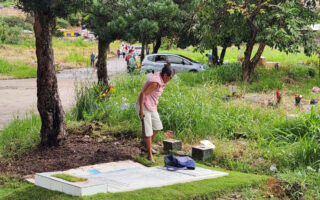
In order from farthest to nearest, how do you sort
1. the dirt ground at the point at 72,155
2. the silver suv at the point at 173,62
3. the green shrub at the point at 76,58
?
the green shrub at the point at 76,58, the silver suv at the point at 173,62, the dirt ground at the point at 72,155

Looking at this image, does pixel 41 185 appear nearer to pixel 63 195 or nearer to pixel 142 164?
pixel 63 195

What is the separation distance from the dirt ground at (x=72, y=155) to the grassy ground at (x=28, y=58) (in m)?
19.9

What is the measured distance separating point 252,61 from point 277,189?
430 inches

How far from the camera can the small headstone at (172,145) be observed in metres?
7.45

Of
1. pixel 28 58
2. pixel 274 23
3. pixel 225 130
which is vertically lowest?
pixel 225 130

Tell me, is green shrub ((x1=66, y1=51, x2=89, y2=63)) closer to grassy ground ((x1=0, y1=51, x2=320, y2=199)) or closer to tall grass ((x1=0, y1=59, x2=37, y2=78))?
tall grass ((x1=0, y1=59, x2=37, y2=78))

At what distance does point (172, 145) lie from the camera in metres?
7.44

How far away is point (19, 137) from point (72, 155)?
4.64 feet

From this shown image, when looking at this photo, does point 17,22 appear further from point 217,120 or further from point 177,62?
point 217,120

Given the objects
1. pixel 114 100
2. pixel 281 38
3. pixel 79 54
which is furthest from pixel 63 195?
pixel 79 54

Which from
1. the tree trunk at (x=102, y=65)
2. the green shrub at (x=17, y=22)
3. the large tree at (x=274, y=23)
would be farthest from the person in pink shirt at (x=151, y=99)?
the green shrub at (x=17, y=22)

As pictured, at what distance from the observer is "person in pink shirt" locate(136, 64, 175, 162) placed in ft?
21.6

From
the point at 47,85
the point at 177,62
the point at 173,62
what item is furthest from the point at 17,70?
the point at 47,85

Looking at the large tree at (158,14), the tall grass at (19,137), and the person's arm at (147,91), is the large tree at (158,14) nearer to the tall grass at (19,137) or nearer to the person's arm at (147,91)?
the tall grass at (19,137)
